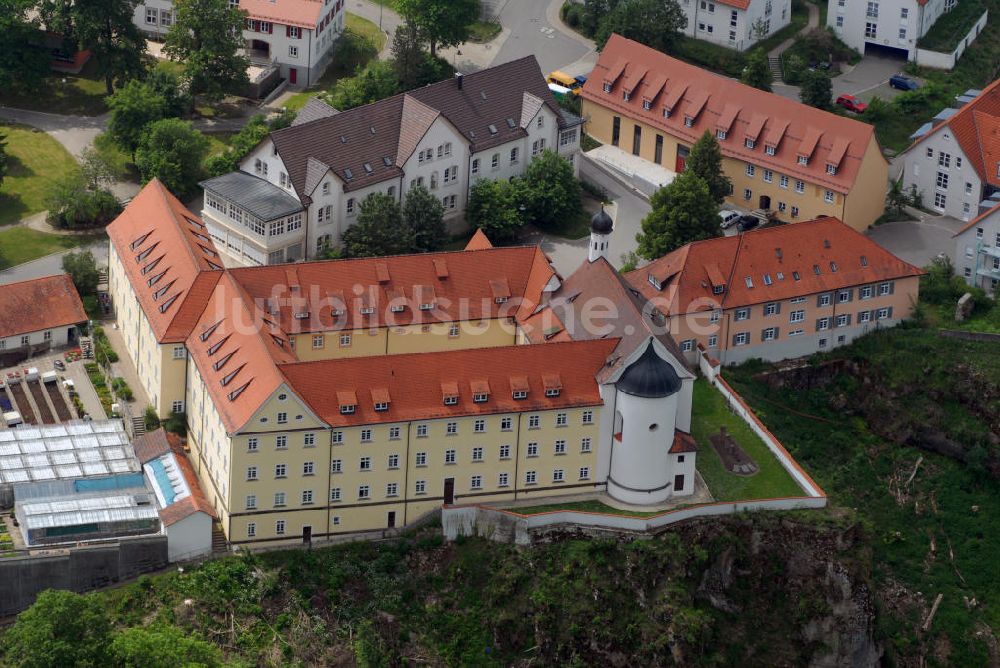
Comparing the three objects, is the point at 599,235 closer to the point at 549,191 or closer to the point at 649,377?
the point at 649,377

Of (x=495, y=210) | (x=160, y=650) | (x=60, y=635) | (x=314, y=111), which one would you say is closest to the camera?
(x=60, y=635)

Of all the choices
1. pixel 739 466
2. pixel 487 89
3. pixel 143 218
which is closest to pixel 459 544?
pixel 739 466

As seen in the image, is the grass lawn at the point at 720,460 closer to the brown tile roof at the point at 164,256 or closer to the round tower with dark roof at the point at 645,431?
the round tower with dark roof at the point at 645,431

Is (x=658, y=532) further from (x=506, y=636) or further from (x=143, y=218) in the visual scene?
(x=143, y=218)

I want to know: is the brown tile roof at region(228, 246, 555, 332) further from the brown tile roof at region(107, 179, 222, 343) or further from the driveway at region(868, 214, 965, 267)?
the driveway at region(868, 214, 965, 267)

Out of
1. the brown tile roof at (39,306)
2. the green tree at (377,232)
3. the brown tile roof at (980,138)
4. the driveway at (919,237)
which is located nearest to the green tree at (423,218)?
the green tree at (377,232)

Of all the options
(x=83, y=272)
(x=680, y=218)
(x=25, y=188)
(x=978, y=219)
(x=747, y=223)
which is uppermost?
(x=978, y=219)

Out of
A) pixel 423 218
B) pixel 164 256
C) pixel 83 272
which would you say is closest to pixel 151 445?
pixel 164 256
